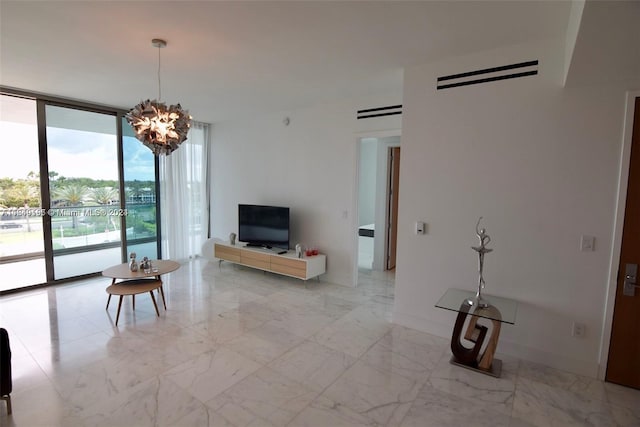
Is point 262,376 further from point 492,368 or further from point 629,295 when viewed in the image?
point 629,295

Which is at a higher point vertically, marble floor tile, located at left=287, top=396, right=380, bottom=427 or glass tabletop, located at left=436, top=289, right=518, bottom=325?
glass tabletop, located at left=436, top=289, right=518, bottom=325

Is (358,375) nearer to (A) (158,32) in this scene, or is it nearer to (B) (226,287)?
(B) (226,287)

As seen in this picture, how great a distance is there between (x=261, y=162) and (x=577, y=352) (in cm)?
511

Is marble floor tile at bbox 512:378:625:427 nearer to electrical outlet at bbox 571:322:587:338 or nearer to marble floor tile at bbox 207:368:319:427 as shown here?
electrical outlet at bbox 571:322:587:338

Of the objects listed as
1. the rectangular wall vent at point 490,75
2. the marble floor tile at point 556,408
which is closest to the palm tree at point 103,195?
the rectangular wall vent at point 490,75

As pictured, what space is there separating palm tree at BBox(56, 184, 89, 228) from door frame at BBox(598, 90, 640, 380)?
676 cm

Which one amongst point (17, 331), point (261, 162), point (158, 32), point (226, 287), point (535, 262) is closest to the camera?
point (158, 32)

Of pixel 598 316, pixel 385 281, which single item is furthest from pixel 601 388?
pixel 385 281

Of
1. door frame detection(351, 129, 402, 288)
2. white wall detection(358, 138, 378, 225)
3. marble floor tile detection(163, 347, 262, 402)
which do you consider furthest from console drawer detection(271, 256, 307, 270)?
white wall detection(358, 138, 378, 225)

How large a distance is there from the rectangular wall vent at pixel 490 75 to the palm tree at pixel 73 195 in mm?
5516

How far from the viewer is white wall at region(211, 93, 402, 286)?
477cm

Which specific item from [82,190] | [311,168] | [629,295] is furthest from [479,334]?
[82,190]

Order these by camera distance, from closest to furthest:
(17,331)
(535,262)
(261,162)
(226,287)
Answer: (535,262), (17,331), (226,287), (261,162)

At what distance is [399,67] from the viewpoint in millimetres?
3379
